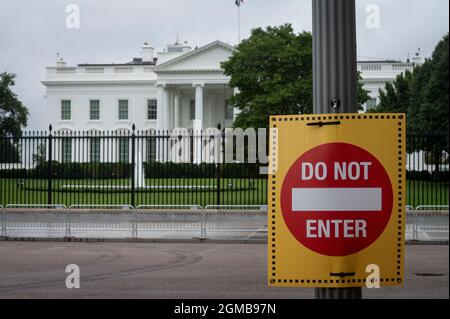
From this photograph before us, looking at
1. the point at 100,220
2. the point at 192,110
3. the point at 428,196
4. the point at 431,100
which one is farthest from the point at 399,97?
the point at 100,220

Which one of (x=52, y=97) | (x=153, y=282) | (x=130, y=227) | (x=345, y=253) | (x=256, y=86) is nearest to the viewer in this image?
(x=345, y=253)

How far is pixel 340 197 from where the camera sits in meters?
2.45

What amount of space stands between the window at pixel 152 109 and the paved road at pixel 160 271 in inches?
2385

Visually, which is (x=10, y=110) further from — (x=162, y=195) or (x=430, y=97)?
(x=430, y=97)

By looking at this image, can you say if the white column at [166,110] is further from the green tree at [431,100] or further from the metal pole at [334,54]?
the metal pole at [334,54]

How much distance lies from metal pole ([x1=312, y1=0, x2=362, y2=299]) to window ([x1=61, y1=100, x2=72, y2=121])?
77.4m

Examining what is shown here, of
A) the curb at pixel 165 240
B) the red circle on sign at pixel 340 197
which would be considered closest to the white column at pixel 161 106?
the curb at pixel 165 240

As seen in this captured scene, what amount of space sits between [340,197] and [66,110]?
77850 millimetres

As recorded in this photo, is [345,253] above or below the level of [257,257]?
above

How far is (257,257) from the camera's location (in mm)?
14406

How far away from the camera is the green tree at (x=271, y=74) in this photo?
119 ft

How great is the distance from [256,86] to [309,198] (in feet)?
119
